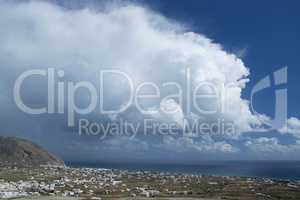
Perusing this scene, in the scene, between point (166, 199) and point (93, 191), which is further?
point (93, 191)

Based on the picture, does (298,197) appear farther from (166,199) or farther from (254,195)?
(166,199)

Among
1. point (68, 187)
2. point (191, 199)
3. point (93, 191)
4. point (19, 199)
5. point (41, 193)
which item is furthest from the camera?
point (68, 187)

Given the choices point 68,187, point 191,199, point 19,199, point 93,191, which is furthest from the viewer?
point 68,187

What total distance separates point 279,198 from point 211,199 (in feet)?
56.4

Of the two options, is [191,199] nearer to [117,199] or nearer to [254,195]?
[117,199]

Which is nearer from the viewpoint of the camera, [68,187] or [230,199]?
[230,199]

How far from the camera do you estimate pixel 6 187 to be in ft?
307

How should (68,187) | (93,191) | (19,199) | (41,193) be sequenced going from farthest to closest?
(68,187), (93,191), (41,193), (19,199)

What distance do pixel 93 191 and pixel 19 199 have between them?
25.6 meters

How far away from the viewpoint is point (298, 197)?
87.7 m

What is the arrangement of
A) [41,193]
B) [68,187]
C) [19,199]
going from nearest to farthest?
[19,199] → [41,193] → [68,187]

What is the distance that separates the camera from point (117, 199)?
72438 mm

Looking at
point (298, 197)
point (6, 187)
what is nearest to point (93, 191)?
point (6, 187)

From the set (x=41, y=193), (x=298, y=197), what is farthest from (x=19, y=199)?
(x=298, y=197)
